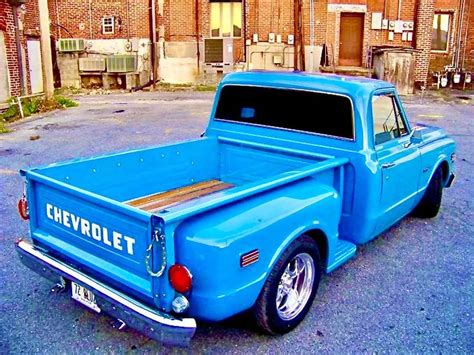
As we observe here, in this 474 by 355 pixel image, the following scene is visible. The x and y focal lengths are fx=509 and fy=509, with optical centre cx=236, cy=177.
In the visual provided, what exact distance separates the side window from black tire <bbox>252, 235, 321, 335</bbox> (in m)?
1.39

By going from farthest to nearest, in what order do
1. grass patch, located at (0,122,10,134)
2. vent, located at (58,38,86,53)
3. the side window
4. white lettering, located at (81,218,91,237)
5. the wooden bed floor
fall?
vent, located at (58,38,86,53), grass patch, located at (0,122,10,134), the side window, the wooden bed floor, white lettering, located at (81,218,91,237)

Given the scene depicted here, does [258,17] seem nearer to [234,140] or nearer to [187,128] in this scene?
[187,128]

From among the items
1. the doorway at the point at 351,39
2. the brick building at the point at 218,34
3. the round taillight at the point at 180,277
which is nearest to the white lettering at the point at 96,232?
the round taillight at the point at 180,277

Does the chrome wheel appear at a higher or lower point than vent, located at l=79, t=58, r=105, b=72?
lower

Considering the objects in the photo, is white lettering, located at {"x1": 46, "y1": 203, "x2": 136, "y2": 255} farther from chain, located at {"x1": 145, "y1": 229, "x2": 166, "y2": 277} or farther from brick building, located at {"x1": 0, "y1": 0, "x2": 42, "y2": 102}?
brick building, located at {"x1": 0, "y1": 0, "x2": 42, "y2": 102}

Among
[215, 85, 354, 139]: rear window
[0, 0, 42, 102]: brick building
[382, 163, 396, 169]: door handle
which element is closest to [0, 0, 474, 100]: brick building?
[0, 0, 42, 102]: brick building

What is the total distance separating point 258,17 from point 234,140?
737 inches

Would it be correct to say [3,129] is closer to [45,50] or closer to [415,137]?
[45,50]

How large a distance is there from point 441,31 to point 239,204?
79.5ft

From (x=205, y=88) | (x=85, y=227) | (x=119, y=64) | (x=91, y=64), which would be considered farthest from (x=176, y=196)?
(x=91, y=64)

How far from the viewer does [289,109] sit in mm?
4727

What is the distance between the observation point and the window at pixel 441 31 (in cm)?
2411

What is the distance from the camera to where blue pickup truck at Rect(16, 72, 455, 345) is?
2.88 metres

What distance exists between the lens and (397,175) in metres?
4.67
